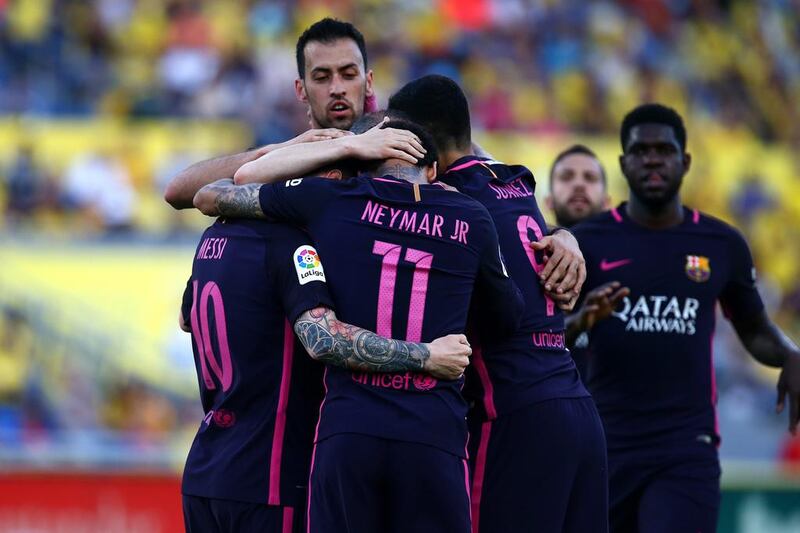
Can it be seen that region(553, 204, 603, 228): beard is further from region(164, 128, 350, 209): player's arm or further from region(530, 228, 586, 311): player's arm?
region(164, 128, 350, 209): player's arm

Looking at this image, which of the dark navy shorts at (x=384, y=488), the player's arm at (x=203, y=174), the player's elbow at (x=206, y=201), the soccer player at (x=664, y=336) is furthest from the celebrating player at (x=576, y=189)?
the dark navy shorts at (x=384, y=488)

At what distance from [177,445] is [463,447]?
9.10 metres

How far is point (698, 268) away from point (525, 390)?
214 centimetres

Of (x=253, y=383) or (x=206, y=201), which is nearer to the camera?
(x=253, y=383)

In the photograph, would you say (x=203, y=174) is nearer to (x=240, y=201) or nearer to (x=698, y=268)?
(x=240, y=201)

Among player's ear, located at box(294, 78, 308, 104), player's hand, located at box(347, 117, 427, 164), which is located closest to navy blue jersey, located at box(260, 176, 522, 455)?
player's hand, located at box(347, 117, 427, 164)

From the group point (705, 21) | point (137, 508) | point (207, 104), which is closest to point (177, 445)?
point (137, 508)

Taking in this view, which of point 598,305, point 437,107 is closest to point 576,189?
point 598,305

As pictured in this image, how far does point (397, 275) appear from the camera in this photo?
5.34 metres

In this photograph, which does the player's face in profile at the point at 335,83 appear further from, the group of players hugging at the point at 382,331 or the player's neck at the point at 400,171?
the player's neck at the point at 400,171

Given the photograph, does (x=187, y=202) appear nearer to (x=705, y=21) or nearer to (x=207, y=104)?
(x=207, y=104)

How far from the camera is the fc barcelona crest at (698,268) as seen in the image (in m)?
7.59

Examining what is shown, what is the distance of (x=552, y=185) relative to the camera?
29.0 ft

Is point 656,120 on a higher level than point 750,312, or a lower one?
higher
